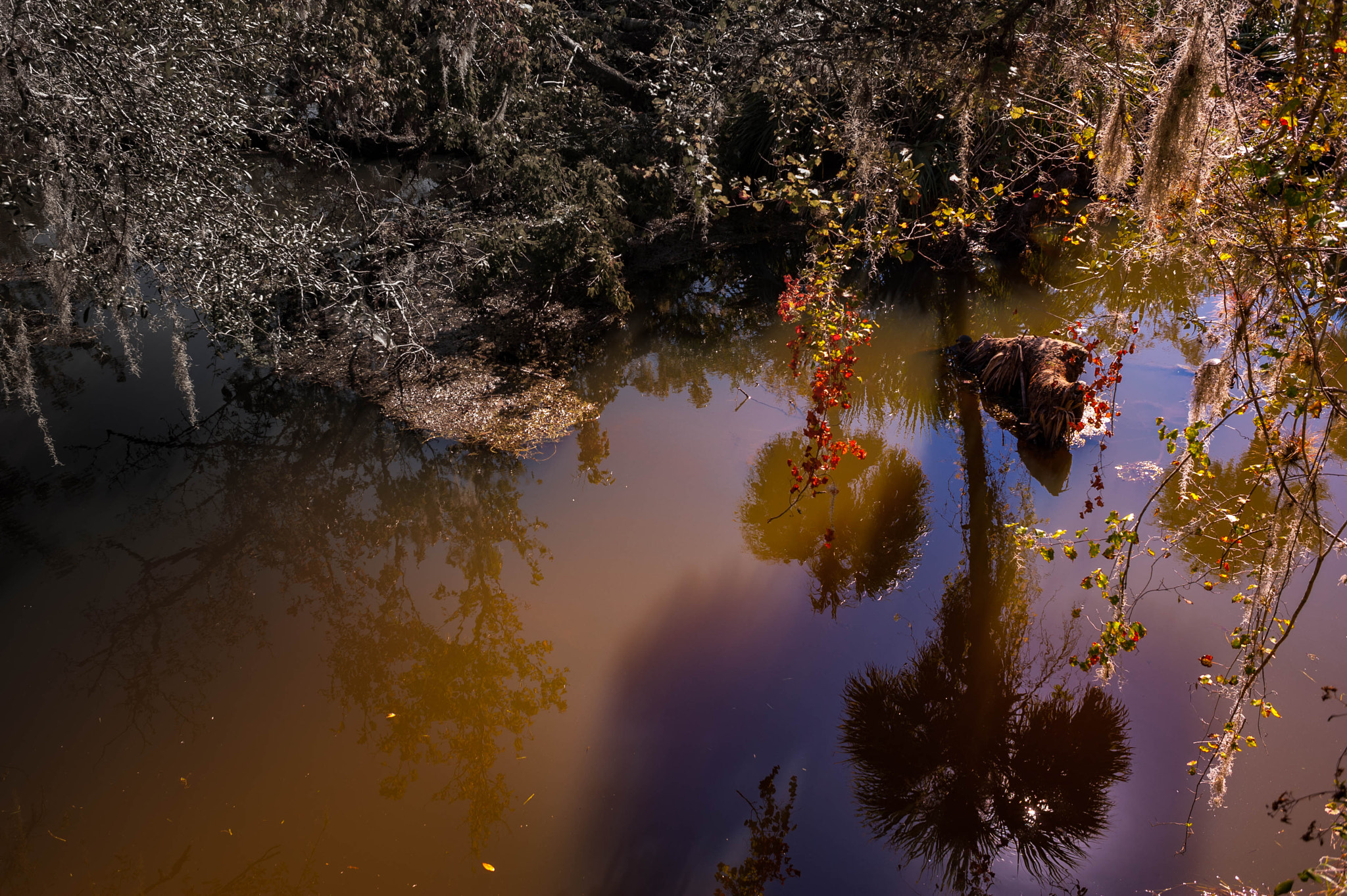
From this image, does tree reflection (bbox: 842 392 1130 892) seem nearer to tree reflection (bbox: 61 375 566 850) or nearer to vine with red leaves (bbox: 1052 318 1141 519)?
vine with red leaves (bbox: 1052 318 1141 519)

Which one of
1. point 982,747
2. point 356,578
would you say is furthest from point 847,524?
point 356,578

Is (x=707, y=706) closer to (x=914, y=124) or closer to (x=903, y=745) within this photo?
(x=903, y=745)

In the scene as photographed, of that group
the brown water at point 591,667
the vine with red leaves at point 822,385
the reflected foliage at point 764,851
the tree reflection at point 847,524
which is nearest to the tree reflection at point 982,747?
the brown water at point 591,667

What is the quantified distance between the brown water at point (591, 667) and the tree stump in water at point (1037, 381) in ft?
0.75

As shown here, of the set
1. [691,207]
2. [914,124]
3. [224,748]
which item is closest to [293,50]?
[691,207]

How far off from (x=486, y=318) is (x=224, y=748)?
4.58 m

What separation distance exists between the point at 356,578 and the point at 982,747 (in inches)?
138

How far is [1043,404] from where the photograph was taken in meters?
5.30

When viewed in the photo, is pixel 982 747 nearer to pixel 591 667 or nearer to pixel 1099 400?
pixel 591 667

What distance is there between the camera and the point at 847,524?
4762 mm

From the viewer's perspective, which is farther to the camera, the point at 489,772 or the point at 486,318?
the point at 486,318

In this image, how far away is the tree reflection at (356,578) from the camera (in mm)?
3688

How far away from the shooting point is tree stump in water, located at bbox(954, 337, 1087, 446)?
5.20m

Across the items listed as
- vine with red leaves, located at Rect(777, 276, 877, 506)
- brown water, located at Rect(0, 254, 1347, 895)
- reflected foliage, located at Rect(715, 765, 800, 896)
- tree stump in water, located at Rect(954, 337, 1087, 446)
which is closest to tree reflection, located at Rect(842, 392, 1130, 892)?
brown water, located at Rect(0, 254, 1347, 895)
